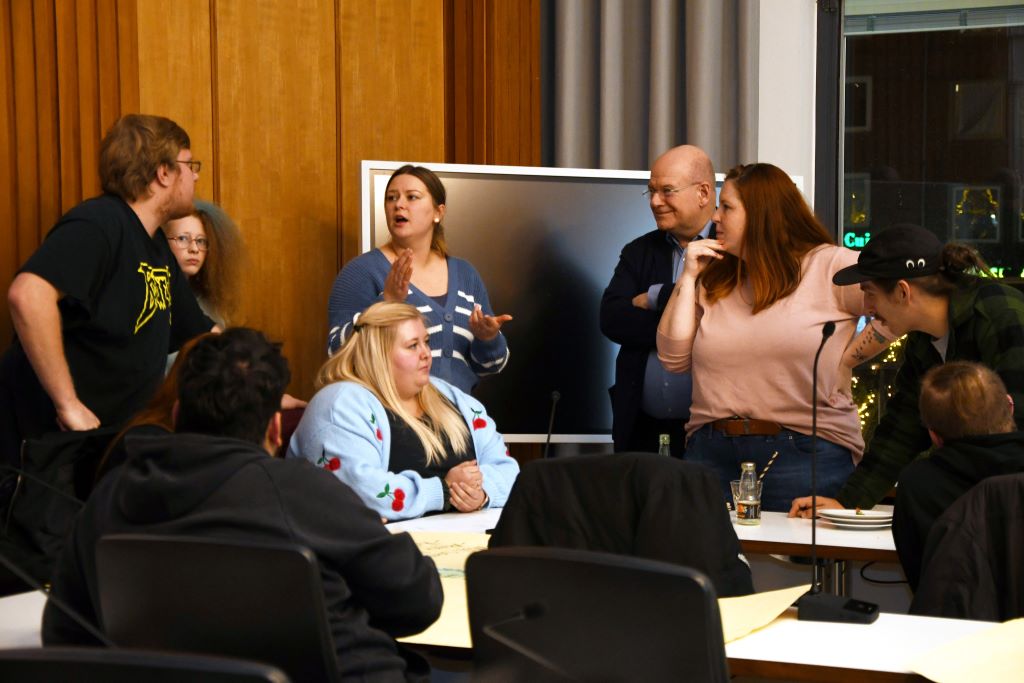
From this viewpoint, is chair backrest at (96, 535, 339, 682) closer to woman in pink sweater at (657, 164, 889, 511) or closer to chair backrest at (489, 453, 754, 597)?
chair backrest at (489, 453, 754, 597)

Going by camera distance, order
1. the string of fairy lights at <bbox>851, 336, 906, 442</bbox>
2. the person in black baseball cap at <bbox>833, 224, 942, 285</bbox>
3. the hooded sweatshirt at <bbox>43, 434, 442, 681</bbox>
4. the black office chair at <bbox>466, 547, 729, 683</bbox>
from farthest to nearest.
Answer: the string of fairy lights at <bbox>851, 336, 906, 442</bbox> → the person in black baseball cap at <bbox>833, 224, 942, 285</bbox> → the hooded sweatshirt at <bbox>43, 434, 442, 681</bbox> → the black office chair at <bbox>466, 547, 729, 683</bbox>

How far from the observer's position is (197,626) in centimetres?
174

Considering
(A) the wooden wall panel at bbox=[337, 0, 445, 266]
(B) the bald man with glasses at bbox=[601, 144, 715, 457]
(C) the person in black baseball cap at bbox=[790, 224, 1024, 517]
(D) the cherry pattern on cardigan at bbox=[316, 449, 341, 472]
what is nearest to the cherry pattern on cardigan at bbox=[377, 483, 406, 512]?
(D) the cherry pattern on cardigan at bbox=[316, 449, 341, 472]

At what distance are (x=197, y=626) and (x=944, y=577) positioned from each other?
1443 mm

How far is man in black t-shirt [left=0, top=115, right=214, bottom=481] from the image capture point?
3.18 metres

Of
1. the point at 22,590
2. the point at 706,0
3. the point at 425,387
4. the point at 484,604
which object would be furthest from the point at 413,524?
the point at 706,0

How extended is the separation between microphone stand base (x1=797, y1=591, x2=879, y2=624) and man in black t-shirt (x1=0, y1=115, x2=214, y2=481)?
6.09 feet

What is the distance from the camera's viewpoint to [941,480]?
8.93ft

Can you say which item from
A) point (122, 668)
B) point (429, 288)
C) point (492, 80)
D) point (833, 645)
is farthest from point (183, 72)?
point (122, 668)

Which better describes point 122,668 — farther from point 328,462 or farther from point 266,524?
point 328,462

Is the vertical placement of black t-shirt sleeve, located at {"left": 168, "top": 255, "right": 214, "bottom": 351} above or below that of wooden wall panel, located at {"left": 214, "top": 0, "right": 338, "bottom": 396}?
below

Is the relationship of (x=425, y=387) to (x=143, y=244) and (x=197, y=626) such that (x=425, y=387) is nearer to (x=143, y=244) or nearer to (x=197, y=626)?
(x=143, y=244)

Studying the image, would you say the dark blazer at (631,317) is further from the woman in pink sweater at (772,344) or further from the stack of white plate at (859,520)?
the stack of white plate at (859,520)

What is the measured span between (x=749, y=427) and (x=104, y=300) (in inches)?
66.7
